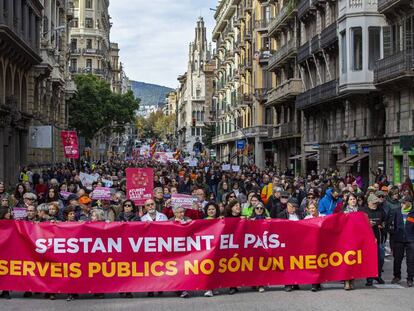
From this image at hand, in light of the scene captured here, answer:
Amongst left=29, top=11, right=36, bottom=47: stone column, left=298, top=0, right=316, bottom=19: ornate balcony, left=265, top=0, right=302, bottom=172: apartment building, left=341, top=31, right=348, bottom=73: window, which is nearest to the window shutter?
left=341, top=31, right=348, bottom=73: window

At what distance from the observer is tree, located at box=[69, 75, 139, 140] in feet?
252

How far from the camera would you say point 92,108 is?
77562 millimetres

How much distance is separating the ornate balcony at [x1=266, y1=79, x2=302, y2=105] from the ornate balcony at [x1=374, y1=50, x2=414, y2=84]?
17127mm

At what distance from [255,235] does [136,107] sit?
2854 inches

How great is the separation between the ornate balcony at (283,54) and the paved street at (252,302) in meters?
38.9

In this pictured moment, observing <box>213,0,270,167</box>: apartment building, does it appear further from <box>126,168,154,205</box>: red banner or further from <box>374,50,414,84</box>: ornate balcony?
<box>126,168,154,205</box>: red banner

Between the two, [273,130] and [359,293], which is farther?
[273,130]

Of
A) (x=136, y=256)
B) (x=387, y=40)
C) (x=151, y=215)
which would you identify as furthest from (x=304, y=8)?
(x=136, y=256)

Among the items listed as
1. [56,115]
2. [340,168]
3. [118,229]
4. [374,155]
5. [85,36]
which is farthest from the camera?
[85,36]

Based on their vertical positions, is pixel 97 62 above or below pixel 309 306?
above

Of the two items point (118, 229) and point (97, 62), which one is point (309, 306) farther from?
point (97, 62)

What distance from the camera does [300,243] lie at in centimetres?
1261

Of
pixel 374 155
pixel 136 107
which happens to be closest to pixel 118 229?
pixel 374 155

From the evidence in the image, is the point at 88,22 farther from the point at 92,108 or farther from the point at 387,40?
the point at 387,40
